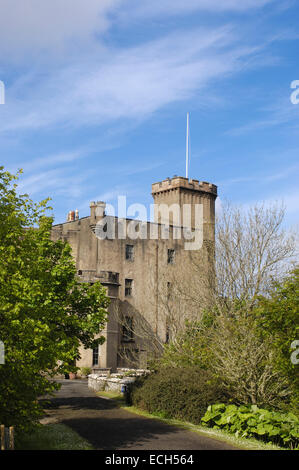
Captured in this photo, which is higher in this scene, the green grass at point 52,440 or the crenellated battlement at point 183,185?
the crenellated battlement at point 183,185

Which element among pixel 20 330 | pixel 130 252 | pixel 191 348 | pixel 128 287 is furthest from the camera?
pixel 130 252

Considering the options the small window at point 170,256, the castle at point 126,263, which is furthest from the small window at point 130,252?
Answer: the small window at point 170,256

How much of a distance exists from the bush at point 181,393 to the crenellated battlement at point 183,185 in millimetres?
36131

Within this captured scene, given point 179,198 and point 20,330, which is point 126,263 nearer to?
point 179,198

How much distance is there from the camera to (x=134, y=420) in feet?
62.5

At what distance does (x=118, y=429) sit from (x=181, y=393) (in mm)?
3502

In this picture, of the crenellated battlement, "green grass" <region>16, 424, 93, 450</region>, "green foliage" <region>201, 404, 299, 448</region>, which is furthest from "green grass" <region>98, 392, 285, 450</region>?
the crenellated battlement

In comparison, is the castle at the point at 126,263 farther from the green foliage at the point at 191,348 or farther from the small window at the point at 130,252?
the green foliage at the point at 191,348

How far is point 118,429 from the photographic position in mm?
16984

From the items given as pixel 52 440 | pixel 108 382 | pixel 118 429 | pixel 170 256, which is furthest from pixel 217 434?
pixel 170 256

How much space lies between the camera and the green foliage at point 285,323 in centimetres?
1566

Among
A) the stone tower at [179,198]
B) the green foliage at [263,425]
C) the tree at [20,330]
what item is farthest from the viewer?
the stone tower at [179,198]

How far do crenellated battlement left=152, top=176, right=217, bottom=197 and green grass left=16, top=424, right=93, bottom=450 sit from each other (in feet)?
136

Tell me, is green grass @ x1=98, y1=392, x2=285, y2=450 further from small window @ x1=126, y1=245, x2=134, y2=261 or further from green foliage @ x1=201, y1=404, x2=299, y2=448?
small window @ x1=126, y1=245, x2=134, y2=261
